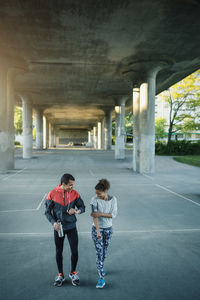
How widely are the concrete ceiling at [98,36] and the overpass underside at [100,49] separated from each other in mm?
42

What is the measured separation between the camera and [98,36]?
14.8 m

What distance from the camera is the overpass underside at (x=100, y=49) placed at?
11836 mm

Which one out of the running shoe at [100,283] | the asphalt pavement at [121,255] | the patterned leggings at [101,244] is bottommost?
the asphalt pavement at [121,255]

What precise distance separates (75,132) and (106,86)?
9626 cm

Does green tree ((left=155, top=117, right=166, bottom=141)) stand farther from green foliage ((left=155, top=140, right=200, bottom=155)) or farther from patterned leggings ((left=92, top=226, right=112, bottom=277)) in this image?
patterned leggings ((left=92, top=226, right=112, bottom=277))

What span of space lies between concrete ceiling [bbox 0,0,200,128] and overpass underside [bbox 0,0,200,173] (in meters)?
0.04

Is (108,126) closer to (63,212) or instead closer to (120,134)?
(120,134)

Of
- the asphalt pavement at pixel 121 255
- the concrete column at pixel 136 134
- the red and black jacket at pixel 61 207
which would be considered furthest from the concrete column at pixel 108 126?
the red and black jacket at pixel 61 207

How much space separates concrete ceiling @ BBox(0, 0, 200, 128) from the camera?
1156 cm

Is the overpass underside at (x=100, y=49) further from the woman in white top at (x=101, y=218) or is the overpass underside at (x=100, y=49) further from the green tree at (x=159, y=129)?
the green tree at (x=159, y=129)

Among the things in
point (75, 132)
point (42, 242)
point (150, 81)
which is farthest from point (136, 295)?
point (75, 132)

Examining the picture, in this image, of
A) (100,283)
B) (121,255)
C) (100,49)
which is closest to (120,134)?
(100,49)

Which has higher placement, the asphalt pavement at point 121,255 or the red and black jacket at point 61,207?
the red and black jacket at point 61,207

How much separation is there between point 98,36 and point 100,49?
2288 mm
